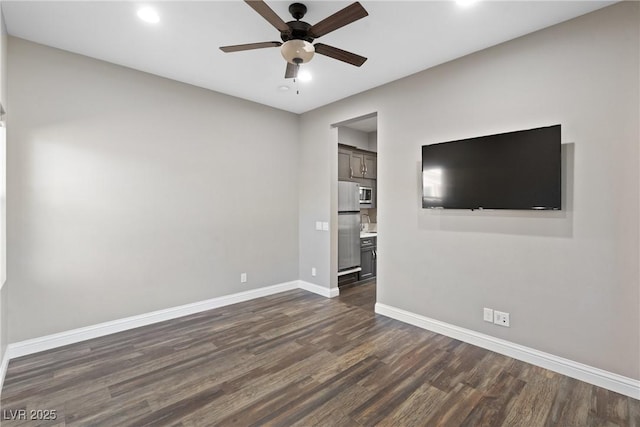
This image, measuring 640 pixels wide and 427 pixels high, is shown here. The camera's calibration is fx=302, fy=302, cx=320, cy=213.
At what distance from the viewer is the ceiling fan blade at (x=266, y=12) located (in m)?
1.89

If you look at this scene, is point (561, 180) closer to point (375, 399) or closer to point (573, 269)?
point (573, 269)

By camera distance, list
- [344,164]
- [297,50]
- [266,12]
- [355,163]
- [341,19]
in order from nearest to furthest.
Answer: [266,12] → [341,19] → [297,50] → [344,164] → [355,163]

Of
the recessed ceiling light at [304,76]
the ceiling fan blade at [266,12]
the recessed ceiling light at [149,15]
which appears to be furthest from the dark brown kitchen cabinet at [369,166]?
the recessed ceiling light at [149,15]

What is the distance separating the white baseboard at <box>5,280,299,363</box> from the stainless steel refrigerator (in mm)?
1374

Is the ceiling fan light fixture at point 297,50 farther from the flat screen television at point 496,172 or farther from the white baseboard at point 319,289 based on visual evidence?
the white baseboard at point 319,289

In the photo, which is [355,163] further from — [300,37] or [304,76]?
[300,37]

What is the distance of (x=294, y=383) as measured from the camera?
2.44 metres

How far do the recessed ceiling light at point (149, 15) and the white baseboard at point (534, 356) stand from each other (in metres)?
3.90

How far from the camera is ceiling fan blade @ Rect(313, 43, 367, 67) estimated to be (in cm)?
240

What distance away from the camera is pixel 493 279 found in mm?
3000

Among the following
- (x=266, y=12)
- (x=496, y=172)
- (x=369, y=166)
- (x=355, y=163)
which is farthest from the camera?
(x=369, y=166)

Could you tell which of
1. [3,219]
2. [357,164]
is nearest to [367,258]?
[357,164]

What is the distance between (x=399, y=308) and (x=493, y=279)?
1195mm

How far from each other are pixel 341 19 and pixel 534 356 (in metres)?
3.26
